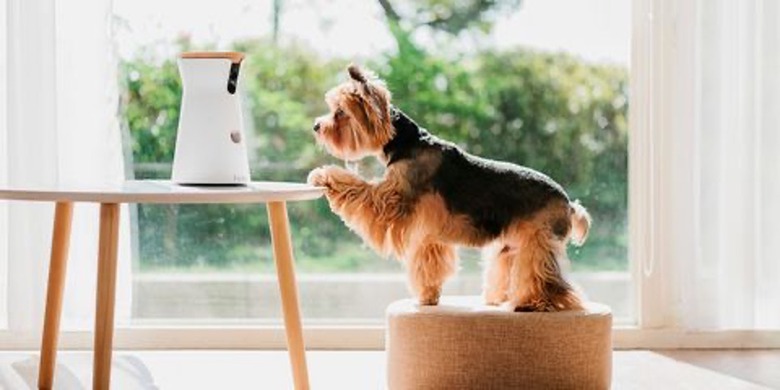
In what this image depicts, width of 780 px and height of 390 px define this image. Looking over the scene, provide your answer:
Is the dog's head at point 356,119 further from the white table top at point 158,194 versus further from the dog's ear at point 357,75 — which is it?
the white table top at point 158,194

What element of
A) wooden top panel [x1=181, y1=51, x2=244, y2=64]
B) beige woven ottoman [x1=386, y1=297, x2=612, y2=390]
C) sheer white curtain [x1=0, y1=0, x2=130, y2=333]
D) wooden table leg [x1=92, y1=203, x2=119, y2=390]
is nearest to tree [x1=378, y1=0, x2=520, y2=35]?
sheer white curtain [x1=0, y1=0, x2=130, y2=333]

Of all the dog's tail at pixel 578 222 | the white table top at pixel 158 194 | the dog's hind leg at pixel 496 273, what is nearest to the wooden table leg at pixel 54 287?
the white table top at pixel 158 194

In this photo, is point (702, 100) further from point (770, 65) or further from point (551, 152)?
point (551, 152)

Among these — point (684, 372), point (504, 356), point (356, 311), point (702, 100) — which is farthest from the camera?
point (356, 311)

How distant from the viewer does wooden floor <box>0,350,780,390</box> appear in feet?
9.71

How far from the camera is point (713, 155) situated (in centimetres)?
334

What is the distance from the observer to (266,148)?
11.5 ft

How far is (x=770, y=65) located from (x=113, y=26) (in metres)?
1.76

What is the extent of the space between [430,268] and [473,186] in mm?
206

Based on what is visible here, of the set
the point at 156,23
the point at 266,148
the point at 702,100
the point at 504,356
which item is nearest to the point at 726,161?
the point at 702,100

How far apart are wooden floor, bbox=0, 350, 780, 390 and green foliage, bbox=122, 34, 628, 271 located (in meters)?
0.30

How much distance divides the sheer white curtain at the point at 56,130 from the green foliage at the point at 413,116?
146mm

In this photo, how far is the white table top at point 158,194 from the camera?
7.43 ft

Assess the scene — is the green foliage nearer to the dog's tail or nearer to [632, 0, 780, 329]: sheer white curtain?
[632, 0, 780, 329]: sheer white curtain
